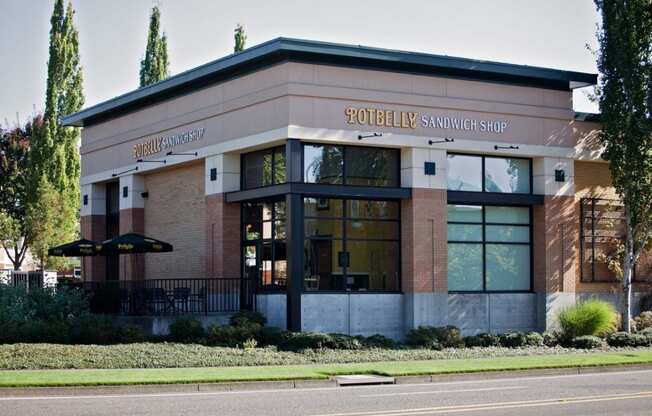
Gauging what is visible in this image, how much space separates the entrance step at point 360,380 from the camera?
21.1 meters

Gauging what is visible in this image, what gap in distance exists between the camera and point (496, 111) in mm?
32844

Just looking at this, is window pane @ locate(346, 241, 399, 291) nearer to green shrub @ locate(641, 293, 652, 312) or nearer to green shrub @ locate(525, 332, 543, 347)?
green shrub @ locate(525, 332, 543, 347)

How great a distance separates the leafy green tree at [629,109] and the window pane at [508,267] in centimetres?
318

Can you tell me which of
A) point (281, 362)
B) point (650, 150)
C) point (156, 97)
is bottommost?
point (281, 362)

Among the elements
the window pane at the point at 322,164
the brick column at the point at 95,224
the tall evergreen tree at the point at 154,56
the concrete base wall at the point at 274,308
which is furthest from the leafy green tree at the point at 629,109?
the tall evergreen tree at the point at 154,56

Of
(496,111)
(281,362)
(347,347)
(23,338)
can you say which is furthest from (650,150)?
(23,338)

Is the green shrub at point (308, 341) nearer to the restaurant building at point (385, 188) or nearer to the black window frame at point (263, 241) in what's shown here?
the restaurant building at point (385, 188)

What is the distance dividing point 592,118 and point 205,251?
13789 mm

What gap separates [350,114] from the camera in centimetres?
3062

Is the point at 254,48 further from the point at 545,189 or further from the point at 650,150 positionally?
the point at 650,150

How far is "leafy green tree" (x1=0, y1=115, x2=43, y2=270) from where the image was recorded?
6081 centimetres

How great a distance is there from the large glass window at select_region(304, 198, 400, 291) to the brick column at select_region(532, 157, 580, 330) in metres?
5.19

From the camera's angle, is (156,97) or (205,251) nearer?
(205,251)

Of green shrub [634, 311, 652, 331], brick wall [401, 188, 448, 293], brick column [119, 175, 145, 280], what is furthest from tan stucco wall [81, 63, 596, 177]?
green shrub [634, 311, 652, 331]
